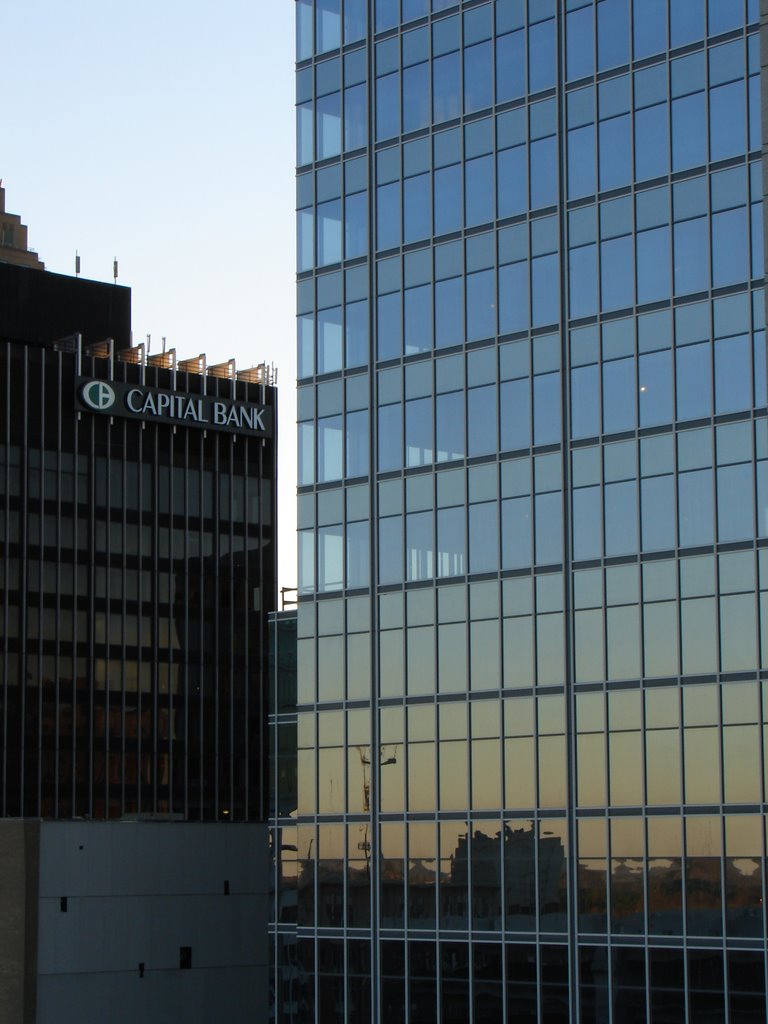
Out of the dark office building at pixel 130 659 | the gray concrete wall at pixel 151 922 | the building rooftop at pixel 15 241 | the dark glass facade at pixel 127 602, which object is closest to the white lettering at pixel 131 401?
the dark office building at pixel 130 659

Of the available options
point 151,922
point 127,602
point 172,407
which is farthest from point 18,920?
point 172,407

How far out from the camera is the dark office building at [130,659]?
94.4m

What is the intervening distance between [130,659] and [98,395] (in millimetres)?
14651

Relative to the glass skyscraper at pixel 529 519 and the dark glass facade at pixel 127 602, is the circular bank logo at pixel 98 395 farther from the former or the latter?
the glass skyscraper at pixel 529 519

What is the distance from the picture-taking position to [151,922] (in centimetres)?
9556

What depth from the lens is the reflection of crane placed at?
62062 millimetres

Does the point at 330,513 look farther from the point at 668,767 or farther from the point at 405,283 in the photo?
the point at 668,767

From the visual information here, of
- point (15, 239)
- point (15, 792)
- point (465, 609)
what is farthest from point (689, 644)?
point (15, 239)

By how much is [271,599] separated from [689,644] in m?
61.2

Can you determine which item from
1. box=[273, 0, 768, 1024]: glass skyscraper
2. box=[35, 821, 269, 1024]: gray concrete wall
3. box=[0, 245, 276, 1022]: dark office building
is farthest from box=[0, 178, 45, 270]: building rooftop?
box=[273, 0, 768, 1024]: glass skyscraper

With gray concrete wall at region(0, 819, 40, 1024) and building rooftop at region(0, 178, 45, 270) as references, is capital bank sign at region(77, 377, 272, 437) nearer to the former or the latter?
gray concrete wall at region(0, 819, 40, 1024)

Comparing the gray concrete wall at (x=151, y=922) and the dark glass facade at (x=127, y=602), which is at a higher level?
the dark glass facade at (x=127, y=602)

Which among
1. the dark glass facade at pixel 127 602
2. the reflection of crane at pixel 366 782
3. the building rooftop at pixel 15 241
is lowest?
the reflection of crane at pixel 366 782

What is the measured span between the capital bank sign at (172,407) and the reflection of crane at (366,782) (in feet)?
158
